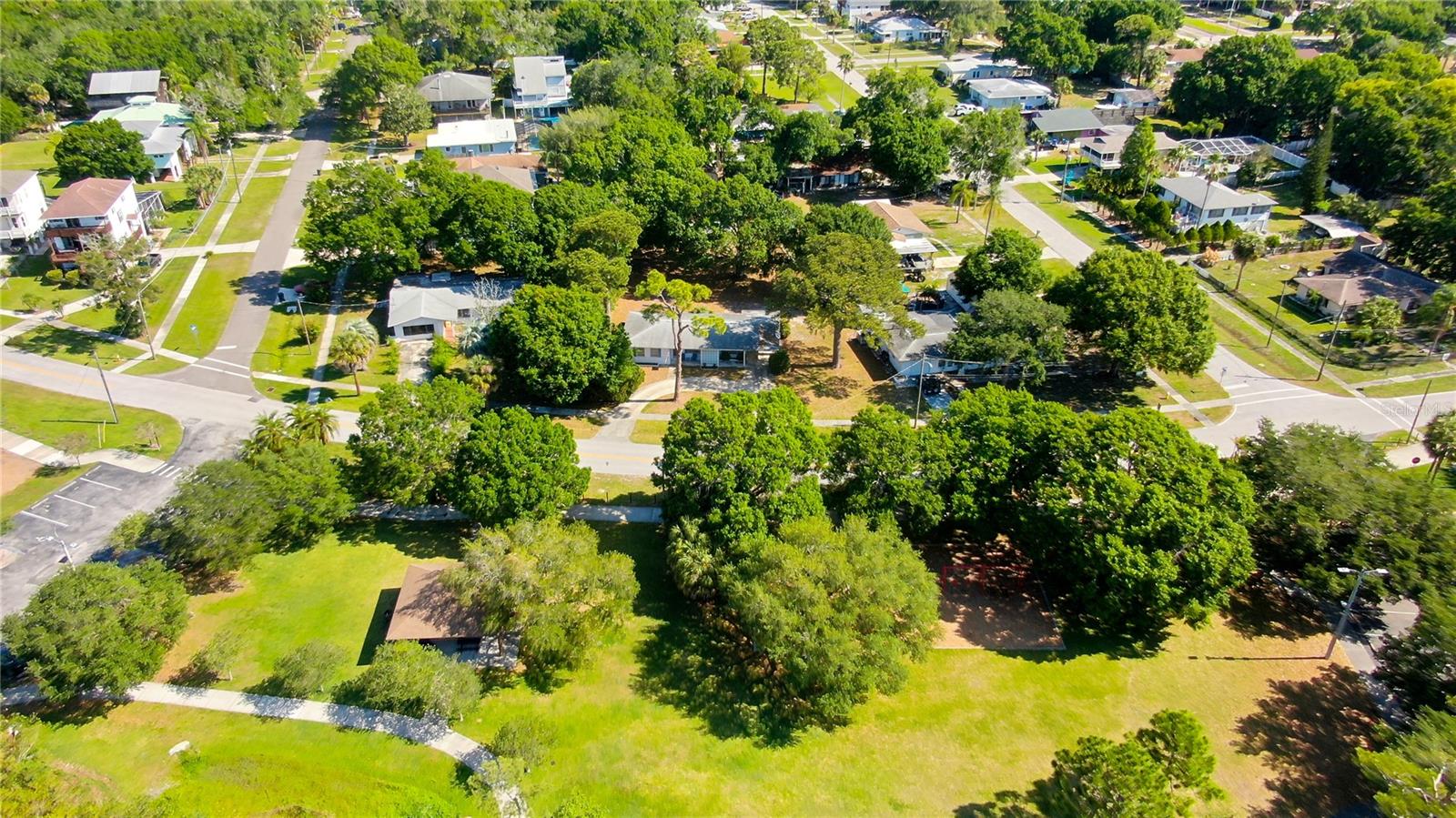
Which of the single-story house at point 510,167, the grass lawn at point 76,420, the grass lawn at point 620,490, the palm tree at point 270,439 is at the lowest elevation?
the grass lawn at point 620,490

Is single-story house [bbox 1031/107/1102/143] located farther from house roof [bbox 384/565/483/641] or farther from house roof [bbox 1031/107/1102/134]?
house roof [bbox 384/565/483/641]

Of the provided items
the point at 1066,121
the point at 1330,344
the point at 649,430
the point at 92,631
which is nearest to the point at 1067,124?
the point at 1066,121

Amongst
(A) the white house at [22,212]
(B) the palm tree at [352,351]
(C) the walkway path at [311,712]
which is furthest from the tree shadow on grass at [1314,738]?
(A) the white house at [22,212]

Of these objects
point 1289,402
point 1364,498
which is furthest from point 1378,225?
point 1364,498

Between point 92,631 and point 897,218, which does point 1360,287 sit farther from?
point 92,631

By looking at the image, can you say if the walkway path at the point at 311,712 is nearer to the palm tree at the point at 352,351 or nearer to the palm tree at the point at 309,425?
the palm tree at the point at 309,425

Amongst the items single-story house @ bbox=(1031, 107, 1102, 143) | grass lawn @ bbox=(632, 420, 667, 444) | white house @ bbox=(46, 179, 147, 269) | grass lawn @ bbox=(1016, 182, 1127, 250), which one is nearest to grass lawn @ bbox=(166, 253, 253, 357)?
white house @ bbox=(46, 179, 147, 269)
